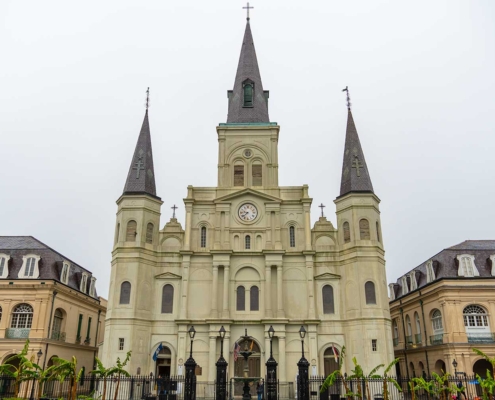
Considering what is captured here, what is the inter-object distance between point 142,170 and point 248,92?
13.3m

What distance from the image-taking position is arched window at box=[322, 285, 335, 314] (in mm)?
36000

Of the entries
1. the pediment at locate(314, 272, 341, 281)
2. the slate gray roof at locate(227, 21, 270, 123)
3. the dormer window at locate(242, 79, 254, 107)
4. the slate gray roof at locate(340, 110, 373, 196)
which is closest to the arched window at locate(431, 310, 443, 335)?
the pediment at locate(314, 272, 341, 281)

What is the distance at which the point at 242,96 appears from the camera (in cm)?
4456

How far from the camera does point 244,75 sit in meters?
46.1

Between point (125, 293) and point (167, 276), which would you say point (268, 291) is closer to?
point (167, 276)

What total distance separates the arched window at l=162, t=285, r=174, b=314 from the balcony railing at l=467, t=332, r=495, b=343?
22.5m

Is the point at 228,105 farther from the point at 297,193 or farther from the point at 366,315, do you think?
the point at 366,315

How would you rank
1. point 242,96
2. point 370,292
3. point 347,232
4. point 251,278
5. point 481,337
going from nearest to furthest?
point 481,337 → point 370,292 → point 251,278 → point 347,232 → point 242,96

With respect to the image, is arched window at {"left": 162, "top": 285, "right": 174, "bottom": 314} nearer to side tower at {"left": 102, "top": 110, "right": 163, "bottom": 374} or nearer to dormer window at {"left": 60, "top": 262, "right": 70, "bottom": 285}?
side tower at {"left": 102, "top": 110, "right": 163, "bottom": 374}

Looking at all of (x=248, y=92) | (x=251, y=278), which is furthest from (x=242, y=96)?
(x=251, y=278)

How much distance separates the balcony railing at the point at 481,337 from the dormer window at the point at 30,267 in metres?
33.1

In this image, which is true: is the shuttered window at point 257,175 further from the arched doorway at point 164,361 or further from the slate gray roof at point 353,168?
the arched doorway at point 164,361

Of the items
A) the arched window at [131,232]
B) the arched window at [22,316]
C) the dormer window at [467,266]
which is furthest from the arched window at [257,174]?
the arched window at [22,316]

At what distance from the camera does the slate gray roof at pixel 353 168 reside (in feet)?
125
